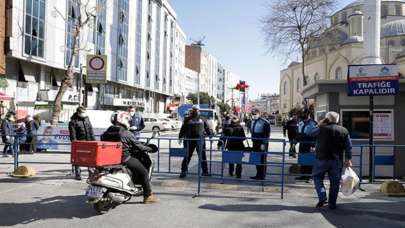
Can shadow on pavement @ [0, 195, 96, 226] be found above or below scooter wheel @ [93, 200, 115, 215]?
below

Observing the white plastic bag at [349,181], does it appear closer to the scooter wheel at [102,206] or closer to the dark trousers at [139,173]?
the dark trousers at [139,173]

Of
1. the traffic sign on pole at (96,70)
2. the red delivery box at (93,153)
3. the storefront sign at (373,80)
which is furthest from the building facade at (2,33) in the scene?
the red delivery box at (93,153)

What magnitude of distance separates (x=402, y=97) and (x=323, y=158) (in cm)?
533

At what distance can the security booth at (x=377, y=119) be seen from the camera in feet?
41.7

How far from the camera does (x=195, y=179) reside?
11.8m

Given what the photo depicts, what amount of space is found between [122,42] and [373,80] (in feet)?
152

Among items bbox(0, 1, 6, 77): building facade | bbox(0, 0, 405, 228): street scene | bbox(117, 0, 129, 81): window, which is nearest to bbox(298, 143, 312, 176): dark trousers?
bbox(0, 0, 405, 228): street scene

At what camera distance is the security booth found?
12703mm

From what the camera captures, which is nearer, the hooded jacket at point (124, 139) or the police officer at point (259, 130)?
the hooded jacket at point (124, 139)

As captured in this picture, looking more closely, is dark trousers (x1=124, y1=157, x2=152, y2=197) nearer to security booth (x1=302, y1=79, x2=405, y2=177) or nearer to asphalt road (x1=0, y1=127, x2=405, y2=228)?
asphalt road (x1=0, y1=127, x2=405, y2=228)

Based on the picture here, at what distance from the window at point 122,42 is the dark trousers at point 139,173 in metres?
46.4

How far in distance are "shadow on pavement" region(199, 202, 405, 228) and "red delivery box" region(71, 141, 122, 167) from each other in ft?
6.43

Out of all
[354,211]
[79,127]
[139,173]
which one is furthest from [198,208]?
[79,127]

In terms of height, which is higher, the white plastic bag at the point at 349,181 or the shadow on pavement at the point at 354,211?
the white plastic bag at the point at 349,181
